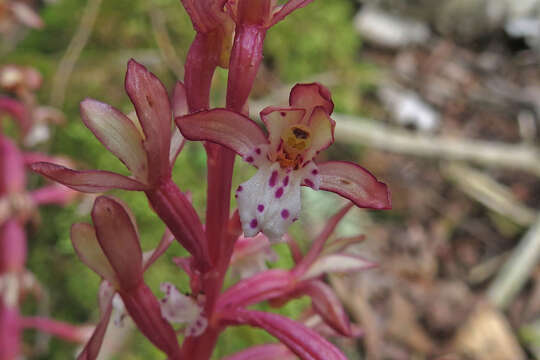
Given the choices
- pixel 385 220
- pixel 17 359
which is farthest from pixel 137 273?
pixel 385 220

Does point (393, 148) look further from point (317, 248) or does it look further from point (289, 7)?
point (289, 7)

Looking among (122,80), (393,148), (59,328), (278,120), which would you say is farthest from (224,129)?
(393,148)

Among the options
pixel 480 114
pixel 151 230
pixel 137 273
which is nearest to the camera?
pixel 137 273

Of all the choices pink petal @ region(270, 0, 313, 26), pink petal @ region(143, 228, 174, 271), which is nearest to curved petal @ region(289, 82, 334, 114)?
pink petal @ region(270, 0, 313, 26)

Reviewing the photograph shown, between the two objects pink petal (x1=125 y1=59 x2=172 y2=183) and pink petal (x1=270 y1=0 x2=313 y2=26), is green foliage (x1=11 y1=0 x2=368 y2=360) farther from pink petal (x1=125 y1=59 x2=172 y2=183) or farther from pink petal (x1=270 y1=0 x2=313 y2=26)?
pink petal (x1=270 y1=0 x2=313 y2=26)

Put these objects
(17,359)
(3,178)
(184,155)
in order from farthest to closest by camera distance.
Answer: (184,155)
(3,178)
(17,359)

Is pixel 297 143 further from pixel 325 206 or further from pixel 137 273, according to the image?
pixel 325 206

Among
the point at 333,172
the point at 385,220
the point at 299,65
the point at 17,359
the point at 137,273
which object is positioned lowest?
the point at 17,359
